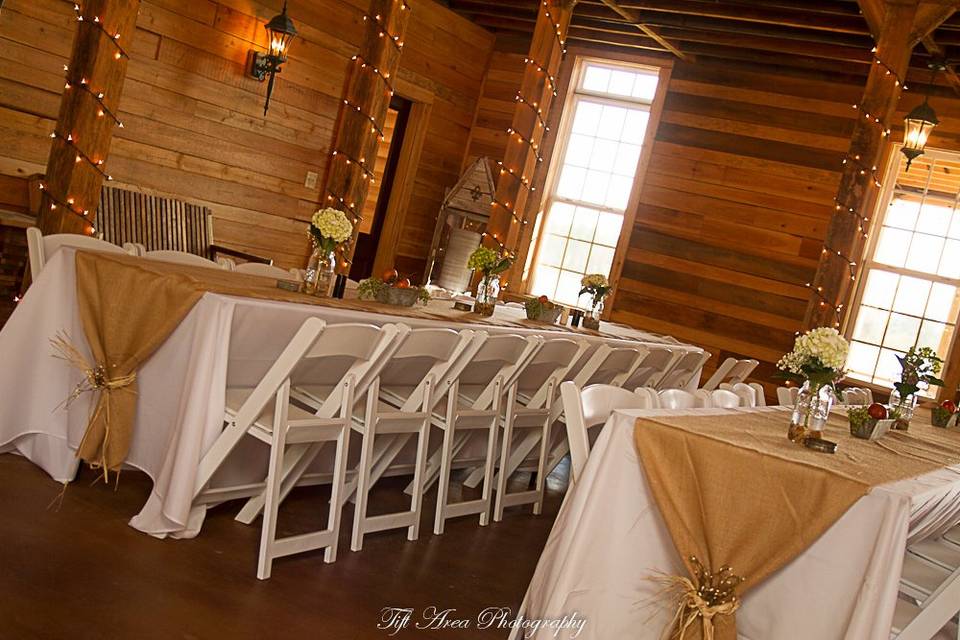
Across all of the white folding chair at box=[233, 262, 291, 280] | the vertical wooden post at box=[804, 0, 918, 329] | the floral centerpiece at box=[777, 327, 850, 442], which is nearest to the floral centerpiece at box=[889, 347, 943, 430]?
the floral centerpiece at box=[777, 327, 850, 442]

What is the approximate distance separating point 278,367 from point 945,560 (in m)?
2.43

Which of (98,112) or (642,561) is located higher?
(98,112)

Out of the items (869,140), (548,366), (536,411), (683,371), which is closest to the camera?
(536,411)

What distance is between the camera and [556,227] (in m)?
11.3

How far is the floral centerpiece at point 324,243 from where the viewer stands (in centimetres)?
420

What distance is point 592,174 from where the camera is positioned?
438 inches

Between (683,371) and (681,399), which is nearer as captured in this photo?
(681,399)

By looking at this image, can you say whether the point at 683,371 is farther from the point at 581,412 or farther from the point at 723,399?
the point at 581,412

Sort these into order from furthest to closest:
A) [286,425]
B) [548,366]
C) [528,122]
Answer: [528,122], [548,366], [286,425]

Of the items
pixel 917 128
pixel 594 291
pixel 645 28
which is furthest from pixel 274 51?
pixel 917 128

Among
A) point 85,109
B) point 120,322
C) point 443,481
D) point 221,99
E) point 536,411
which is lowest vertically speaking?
point 443,481

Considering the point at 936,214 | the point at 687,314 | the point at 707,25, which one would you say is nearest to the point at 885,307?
the point at 936,214

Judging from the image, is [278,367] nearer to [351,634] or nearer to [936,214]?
[351,634]

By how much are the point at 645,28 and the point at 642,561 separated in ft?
25.2
